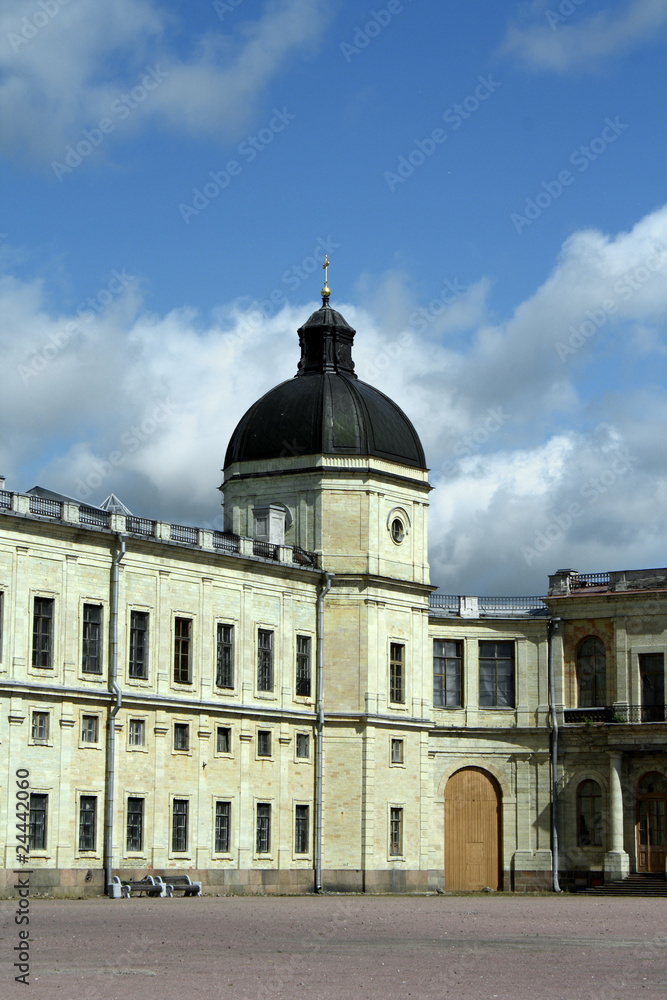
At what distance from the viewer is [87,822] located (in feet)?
155

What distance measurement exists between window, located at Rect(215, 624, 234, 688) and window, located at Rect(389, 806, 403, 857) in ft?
26.7

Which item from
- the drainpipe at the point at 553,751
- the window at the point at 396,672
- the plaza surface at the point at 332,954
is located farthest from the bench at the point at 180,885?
the drainpipe at the point at 553,751

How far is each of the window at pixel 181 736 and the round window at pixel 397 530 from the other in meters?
11.4

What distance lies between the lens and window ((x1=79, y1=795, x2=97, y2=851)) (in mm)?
47000

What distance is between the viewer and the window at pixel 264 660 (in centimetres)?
5391

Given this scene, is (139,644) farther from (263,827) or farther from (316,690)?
(316,690)

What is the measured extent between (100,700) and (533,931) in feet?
64.2

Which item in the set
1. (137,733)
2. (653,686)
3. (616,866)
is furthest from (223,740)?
(653,686)

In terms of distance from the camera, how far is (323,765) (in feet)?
182

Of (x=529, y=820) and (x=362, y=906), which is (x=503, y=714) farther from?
(x=362, y=906)

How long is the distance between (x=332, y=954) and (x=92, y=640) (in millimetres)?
24570

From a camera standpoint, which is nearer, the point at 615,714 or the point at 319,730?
the point at 319,730

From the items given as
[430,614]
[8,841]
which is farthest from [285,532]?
[8,841]

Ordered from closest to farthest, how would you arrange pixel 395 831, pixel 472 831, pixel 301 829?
pixel 301 829
pixel 395 831
pixel 472 831
